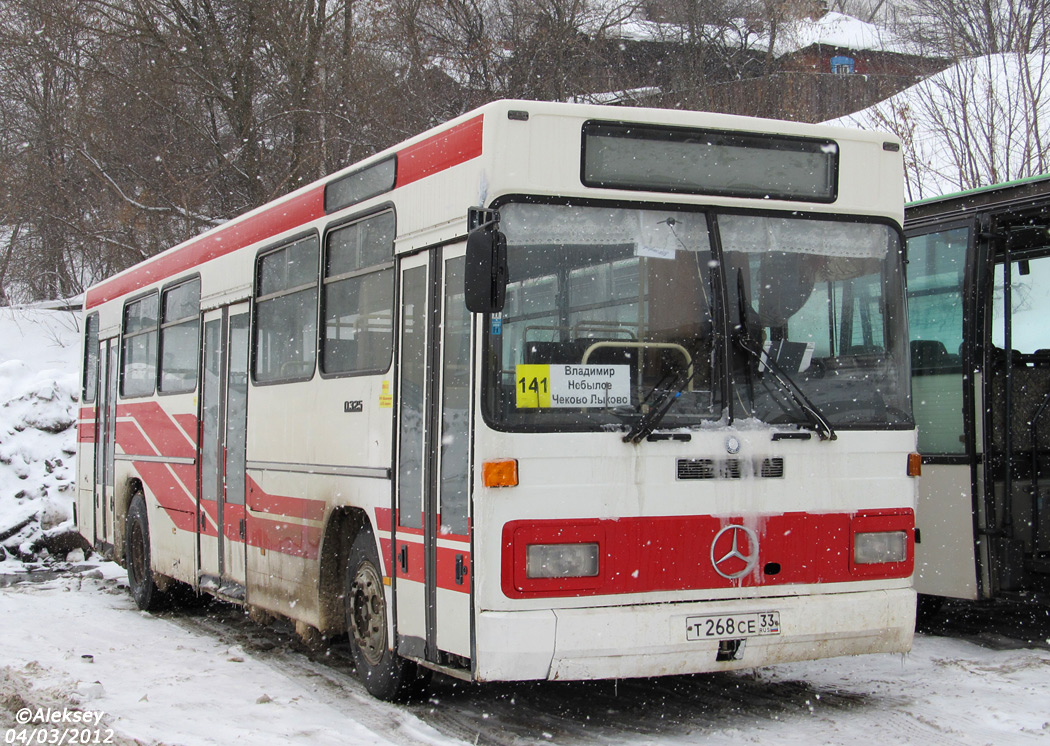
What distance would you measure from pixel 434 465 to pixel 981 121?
12.2m

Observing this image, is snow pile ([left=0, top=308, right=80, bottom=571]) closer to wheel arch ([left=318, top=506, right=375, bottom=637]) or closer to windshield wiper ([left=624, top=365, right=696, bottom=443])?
wheel arch ([left=318, top=506, right=375, bottom=637])

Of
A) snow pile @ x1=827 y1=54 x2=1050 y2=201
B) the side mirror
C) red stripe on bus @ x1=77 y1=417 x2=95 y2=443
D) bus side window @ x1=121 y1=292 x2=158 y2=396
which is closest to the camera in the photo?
the side mirror

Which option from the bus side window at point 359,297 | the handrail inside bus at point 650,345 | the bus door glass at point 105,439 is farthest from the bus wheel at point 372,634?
the bus door glass at point 105,439

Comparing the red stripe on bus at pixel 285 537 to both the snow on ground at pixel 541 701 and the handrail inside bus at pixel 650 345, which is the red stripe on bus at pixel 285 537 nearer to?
the snow on ground at pixel 541 701

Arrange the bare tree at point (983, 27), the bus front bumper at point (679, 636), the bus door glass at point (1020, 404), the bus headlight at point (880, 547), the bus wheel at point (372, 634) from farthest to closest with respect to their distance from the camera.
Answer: the bare tree at point (983, 27), the bus door glass at point (1020, 404), the bus wheel at point (372, 634), the bus headlight at point (880, 547), the bus front bumper at point (679, 636)

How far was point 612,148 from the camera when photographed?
6.12m

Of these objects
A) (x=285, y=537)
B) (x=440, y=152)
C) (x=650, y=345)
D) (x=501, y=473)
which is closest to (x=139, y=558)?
(x=285, y=537)

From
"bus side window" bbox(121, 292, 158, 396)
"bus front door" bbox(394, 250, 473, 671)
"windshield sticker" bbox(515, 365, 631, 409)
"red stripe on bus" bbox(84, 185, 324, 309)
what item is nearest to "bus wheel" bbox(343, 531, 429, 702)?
"bus front door" bbox(394, 250, 473, 671)

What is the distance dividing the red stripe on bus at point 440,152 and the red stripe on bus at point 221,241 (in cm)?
132

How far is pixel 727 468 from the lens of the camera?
606 centimetres

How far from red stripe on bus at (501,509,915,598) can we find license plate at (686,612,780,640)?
16 centimetres

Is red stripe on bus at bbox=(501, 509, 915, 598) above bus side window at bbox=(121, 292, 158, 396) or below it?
below

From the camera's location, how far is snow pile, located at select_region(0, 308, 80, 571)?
15.0 metres

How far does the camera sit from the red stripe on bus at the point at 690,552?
5766 mm
